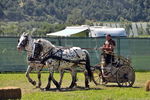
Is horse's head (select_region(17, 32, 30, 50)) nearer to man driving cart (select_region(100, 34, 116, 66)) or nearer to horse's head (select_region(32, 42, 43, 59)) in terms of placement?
horse's head (select_region(32, 42, 43, 59))

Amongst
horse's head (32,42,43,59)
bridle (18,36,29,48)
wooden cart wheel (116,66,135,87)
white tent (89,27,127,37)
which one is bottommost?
wooden cart wheel (116,66,135,87)

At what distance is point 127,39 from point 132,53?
0.94 metres

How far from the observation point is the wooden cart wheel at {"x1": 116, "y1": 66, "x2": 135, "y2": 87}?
2058 cm

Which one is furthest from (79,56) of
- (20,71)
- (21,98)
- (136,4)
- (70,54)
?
(136,4)

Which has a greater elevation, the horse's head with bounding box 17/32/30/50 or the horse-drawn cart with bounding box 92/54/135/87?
the horse's head with bounding box 17/32/30/50

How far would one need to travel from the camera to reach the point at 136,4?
591 ft

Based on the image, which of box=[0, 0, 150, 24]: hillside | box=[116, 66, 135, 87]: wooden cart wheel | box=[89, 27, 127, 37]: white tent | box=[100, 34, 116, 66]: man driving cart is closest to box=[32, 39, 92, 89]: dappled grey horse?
box=[100, 34, 116, 66]: man driving cart

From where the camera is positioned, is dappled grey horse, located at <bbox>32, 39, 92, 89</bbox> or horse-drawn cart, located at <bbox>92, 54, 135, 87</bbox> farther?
horse-drawn cart, located at <bbox>92, 54, 135, 87</bbox>

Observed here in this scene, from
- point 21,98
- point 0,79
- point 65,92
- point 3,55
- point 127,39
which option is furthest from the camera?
point 127,39

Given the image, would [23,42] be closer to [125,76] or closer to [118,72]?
[118,72]

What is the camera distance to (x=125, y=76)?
20688 mm

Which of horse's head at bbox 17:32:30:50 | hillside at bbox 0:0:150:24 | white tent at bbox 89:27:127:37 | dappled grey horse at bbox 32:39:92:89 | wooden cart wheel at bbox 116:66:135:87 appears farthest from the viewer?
hillside at bbox 0:0:150:24

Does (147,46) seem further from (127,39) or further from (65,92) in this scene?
(65,92)

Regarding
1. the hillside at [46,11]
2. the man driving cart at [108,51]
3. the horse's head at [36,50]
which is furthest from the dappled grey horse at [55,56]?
the hillside at [46,11]
